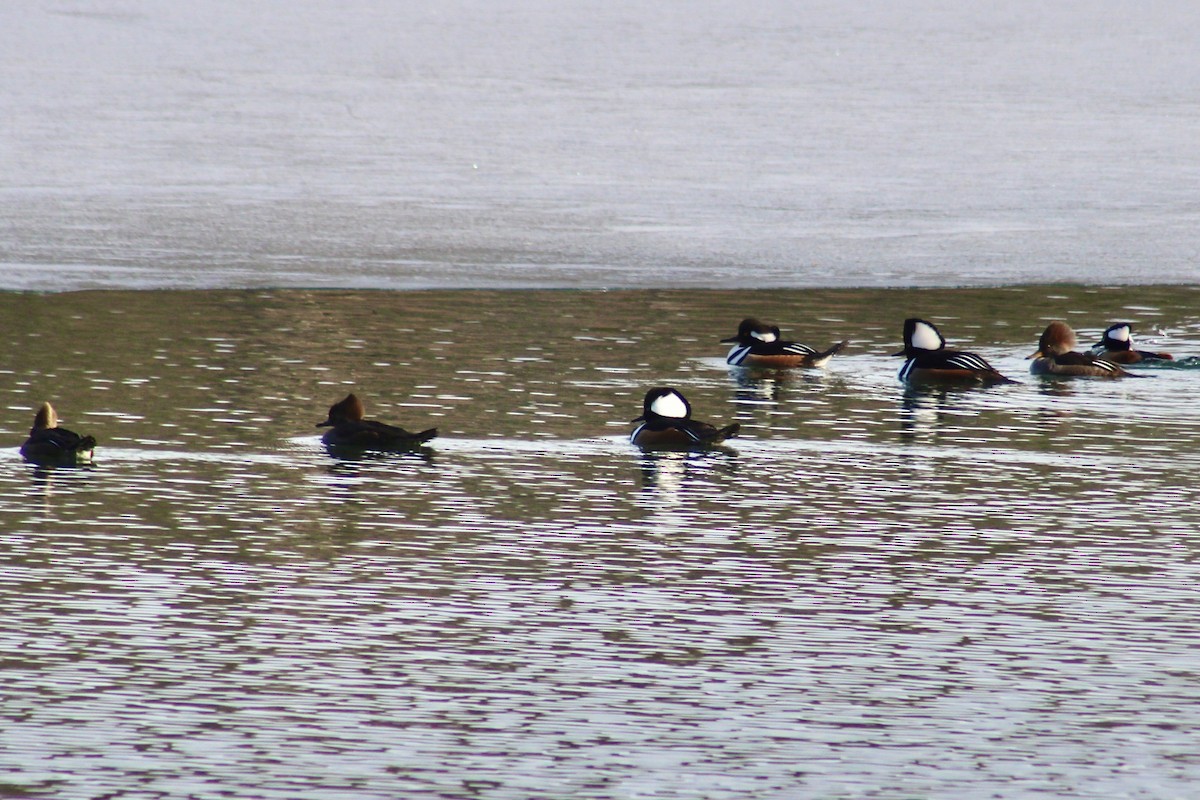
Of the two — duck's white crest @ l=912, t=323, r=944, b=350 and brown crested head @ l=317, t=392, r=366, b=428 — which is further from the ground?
duck's white crest @ l=912, t=323, r=944, b=350

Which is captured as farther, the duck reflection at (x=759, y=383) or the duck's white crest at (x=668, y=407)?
the duck reflection at (x=759, y=383)

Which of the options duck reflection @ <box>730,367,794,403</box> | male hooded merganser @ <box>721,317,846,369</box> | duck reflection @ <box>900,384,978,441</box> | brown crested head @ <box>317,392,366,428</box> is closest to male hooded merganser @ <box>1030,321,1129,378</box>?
duck reflection @ <box>900,384,978,441</box>

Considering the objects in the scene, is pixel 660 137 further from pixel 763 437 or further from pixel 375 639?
pixel 375 639

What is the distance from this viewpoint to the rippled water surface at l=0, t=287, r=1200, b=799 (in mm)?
5246

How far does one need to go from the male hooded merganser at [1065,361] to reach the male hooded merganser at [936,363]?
25cm

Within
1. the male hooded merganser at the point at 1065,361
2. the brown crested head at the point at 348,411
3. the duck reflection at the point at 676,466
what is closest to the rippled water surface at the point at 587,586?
the duck reflection at the point at 676,466

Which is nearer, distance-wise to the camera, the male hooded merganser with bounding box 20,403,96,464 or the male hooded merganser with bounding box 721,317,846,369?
the male hooded merganser with bounding box 20,403,96,464

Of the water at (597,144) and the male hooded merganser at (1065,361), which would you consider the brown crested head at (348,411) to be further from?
the water at (597,144)

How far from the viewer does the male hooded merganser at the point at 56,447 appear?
9000mm

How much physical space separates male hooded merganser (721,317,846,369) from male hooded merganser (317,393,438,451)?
3.29m

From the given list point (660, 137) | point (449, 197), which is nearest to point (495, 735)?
point (449, 197)

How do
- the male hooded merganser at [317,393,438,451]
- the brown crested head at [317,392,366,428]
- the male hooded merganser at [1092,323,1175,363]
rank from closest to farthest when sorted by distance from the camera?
the male hooded merganser at [317,393,438,451], the brown crested head at [317,392,366,428], the male hooded merganser at [1092,323,1175,363]

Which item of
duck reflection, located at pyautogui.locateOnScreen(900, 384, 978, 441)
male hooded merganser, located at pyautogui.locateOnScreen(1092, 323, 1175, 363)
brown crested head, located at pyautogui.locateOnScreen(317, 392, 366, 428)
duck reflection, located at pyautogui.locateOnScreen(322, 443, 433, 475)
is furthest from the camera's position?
male hooded merganser, located at pyautogui.locateOnScreen(1092, 323, 1175, 363)

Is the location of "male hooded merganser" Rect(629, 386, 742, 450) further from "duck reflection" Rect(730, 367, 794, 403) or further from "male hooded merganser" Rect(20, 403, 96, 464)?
"male hooded merganser" Rect(20, 403, 96, 464)
